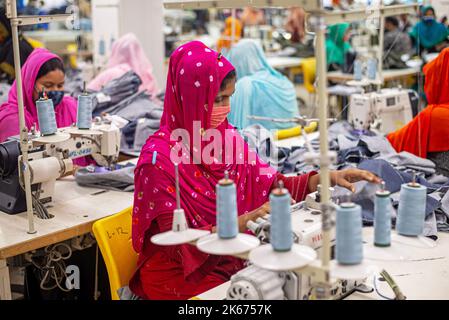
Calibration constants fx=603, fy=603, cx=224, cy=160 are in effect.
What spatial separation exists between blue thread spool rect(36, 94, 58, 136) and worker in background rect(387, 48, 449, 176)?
1.86 m

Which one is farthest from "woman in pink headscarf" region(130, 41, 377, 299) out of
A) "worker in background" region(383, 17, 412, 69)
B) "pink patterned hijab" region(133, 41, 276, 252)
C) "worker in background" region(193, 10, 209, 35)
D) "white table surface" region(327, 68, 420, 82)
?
"worker in background" region(193, 10, 209, 35)

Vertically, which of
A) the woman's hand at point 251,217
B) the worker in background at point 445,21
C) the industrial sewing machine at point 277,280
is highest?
the worker in background at point 445,21

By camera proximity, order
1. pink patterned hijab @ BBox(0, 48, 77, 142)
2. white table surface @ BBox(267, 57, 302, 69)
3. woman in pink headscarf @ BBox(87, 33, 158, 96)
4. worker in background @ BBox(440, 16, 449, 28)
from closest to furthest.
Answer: pink patterned hijab @ BBox(0, 48, 77, 142) → woman in pink headscarf @ BBox(87, 33, 158, 96) → worker in background @ BBox(440, 16, 449, 28) → white table surface @ BBox(267, 57, 302, 69)

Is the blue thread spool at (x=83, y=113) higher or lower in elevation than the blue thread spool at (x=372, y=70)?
lower

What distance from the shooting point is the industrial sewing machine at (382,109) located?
12.6ft

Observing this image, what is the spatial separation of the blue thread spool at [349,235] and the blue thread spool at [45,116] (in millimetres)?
1589

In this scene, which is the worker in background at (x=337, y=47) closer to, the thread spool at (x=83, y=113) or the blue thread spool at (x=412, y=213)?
the thread spool at (x=83, y=113)

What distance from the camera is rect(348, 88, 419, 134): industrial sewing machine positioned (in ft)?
12.6

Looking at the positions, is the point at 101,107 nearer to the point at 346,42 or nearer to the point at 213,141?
the point at 213,141

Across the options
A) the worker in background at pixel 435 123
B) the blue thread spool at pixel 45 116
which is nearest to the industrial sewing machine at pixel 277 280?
the blue thread spool at pixel 45 116

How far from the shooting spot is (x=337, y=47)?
765cm

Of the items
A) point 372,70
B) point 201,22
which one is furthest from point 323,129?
point 201,22

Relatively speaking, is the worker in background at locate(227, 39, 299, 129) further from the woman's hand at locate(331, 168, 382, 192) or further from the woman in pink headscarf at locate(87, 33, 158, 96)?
the woman's hand at locate(331, 168, 382, 192)

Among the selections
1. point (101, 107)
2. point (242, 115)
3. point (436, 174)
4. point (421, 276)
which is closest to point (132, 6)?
point (101, 107)
